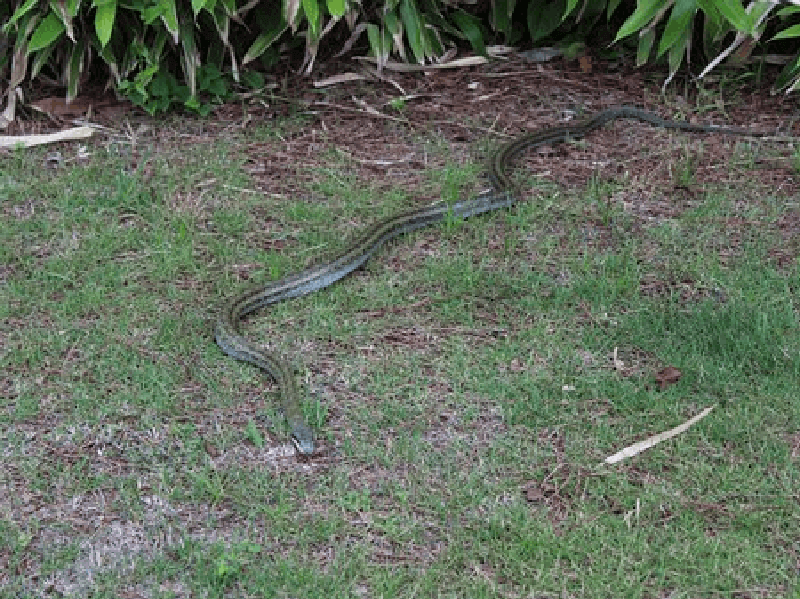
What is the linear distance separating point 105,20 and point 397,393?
3.07m

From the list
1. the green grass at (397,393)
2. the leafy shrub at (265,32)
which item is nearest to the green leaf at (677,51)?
the leafy shrub at (265,32)

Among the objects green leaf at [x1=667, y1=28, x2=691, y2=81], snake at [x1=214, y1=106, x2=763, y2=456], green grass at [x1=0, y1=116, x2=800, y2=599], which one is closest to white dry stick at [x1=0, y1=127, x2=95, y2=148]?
green grass at [x1=0, y1=116, x2=800, y2=599]

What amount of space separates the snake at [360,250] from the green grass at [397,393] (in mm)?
80

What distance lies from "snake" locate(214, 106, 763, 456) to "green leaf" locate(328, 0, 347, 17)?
4.01 feet

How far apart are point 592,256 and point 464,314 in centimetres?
86

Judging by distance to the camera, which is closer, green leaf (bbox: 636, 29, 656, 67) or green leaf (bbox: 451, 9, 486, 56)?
green leaf (bbox: 636, 29, 656, 67)

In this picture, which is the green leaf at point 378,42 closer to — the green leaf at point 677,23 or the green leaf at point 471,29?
the green leaf at point 471,29

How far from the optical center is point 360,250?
6.43m

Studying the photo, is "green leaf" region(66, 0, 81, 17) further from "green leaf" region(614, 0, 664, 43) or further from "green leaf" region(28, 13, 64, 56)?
"green leaf" region(614, 0, 664, 43)

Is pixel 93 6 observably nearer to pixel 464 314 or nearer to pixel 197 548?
pixel 464 314

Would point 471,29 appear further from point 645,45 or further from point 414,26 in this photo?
point 645,45

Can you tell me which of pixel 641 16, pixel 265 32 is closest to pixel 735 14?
pixel 641 16

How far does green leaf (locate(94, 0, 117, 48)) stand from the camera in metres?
7.10

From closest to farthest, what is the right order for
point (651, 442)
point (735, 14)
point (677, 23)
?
point (651, 442) < point (735, 14) < point (677, 23)
